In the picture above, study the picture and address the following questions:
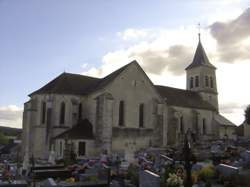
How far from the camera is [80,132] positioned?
3125 cm

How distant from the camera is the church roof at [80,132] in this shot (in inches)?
1185

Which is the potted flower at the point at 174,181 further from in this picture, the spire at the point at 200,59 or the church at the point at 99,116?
the spire at the point at 200,59

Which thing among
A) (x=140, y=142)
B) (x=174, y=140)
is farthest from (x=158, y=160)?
(x=174, y=140)

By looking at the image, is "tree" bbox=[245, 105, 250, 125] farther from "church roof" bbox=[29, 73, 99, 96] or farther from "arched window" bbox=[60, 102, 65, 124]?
"arched window" bbox=[60, 102, 65, 124]

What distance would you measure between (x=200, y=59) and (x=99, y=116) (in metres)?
24.3

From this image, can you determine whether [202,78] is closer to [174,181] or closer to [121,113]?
[121,113]

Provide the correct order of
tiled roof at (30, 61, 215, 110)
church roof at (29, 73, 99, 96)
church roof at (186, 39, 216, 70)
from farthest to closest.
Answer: church roof at (186, 39, 216, 70) → tiled roof at (30, 61, 215, 110) → church roof at (29, 73, 99, 96)

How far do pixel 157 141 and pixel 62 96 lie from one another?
36.2 ft

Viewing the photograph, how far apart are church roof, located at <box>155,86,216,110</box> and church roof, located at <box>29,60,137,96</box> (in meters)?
8.01

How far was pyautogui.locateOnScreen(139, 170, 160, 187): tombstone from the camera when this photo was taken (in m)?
9.80

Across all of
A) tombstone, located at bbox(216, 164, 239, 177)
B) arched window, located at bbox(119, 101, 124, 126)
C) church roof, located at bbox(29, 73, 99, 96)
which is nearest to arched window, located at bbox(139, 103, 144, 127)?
arched window, located at bbox(119, 101, 124, 126)

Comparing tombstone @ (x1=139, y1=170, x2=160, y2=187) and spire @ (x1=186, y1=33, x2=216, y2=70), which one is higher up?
spire @ (x1=186, y1=33, x2=216, y2=70)

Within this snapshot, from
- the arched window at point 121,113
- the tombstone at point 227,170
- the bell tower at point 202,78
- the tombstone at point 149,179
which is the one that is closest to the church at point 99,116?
the arched window at point 121,113

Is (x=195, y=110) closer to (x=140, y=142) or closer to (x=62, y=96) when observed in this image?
(x=140, y=142)
